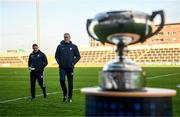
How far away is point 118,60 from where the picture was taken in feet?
12.9

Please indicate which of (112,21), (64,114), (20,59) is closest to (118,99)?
(112,21)

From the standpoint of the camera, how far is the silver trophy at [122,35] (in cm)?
376

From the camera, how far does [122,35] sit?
391 cm

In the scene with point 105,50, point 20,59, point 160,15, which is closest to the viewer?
point 160,15

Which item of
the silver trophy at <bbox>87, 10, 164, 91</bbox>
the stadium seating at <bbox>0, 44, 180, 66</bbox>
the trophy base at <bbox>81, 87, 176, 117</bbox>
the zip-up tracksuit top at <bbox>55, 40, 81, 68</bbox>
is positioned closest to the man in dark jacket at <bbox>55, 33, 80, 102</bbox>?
the zip-up tracksuit top at <bbox>55, 40, 81, 68</bbox>

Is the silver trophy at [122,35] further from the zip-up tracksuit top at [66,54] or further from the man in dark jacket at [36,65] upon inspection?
the man in dark jacket at [36,65]

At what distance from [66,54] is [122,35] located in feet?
25.9

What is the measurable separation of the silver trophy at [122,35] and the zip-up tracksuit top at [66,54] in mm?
7741

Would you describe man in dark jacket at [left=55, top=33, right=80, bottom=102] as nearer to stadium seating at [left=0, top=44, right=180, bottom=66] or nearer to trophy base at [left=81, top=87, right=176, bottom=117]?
trophy base at [left=81, top=87, right=176, bottom=117]

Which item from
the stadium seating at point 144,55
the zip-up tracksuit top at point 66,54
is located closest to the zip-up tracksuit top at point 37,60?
the zip-up tracksuit top at point 66,54

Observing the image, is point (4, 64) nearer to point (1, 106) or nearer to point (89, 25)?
point (1, 106)

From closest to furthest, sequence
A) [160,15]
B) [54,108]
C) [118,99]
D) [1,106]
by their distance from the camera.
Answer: [118,99], [160,15], [54,108], [1,106]

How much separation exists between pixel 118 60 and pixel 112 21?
0.34m

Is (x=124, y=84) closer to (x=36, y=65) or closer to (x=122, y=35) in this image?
(x=122, y=35)
